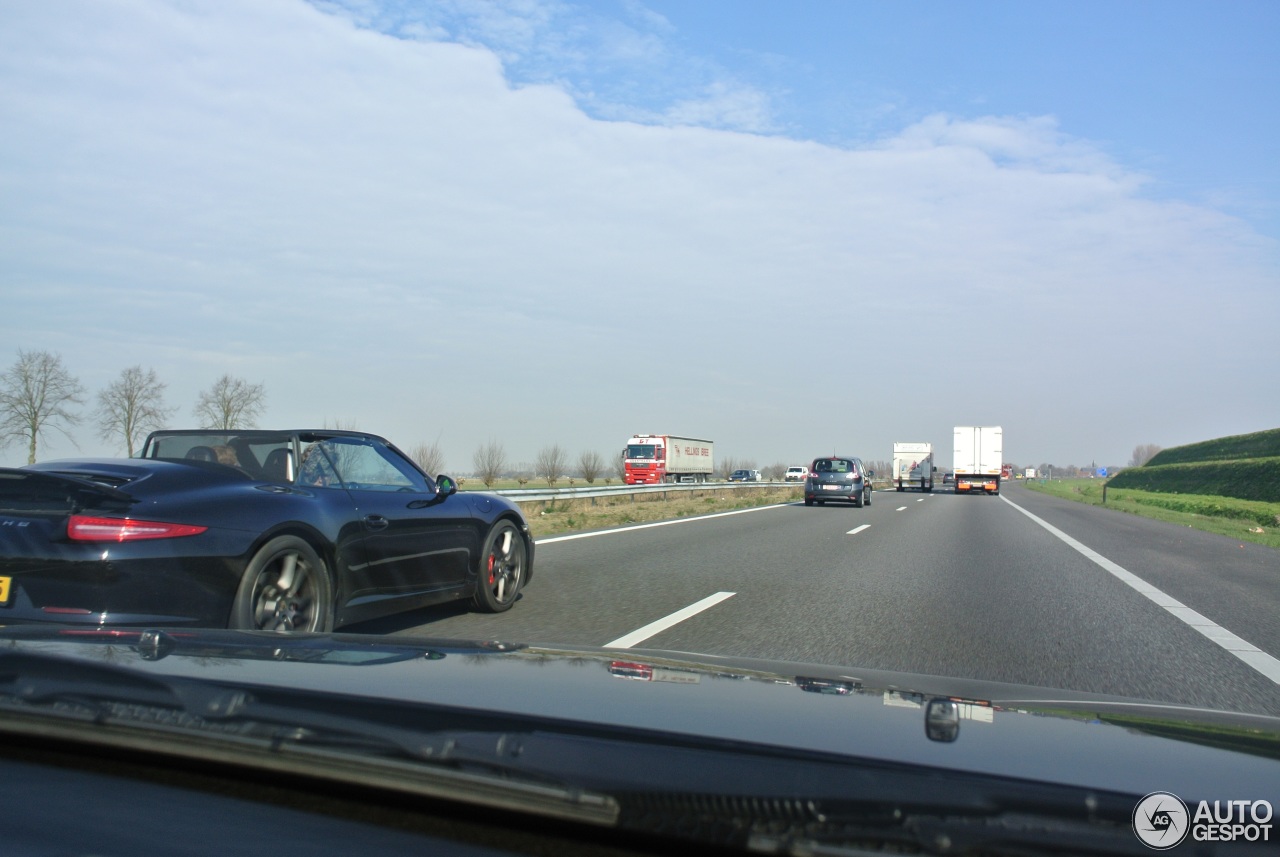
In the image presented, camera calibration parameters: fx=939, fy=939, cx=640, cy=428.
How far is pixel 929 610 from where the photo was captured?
8.00 meters

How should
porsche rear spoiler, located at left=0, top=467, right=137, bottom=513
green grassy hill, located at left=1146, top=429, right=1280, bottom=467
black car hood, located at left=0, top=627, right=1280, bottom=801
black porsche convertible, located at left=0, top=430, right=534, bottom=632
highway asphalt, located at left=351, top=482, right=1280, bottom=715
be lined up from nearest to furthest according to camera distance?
black car hood, located at left=0, top=627, right=1280, bottom=801 → black porsche convertible, located at left=0, top=430, right=534, bottom=632 → porsche rear spoiler, located at left=0, top=467, right=137, bottom=513 → highway asphalt, located at left=351, top=482, right=1280, bottom=715 → green grassy hill, located at left=1146, top=429, right=1280, bottom=467

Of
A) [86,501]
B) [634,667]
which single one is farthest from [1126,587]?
[86,501]

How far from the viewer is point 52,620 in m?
4.05

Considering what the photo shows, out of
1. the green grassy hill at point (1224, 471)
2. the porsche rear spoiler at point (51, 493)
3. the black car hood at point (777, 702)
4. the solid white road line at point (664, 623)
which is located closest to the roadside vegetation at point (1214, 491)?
the green grassy hill at point (1224, 471)

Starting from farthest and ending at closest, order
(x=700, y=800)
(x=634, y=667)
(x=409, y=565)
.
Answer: (x=409, y=565) < (x=634, y=667) < (x=700, y=800)

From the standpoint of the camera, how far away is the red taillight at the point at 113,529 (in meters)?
4.18

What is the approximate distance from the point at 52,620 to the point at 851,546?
11497mm

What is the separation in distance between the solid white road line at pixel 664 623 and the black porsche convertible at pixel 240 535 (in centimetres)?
129

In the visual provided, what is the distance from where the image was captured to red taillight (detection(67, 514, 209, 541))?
4.18m

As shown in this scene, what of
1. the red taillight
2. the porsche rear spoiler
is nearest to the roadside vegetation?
the red taillight

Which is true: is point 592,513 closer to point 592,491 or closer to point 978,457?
point 592,491

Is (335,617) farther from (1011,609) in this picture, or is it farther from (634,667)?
(1011,609)

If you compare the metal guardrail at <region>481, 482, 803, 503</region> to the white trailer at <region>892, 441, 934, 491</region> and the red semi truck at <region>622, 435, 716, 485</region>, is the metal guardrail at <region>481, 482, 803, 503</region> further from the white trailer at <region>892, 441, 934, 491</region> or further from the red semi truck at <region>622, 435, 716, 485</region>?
the white trailer at <region>892, 441, 934, 491</region>

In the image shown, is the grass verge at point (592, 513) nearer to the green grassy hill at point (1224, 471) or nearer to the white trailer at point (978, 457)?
the white trailer at point (978, 457)
